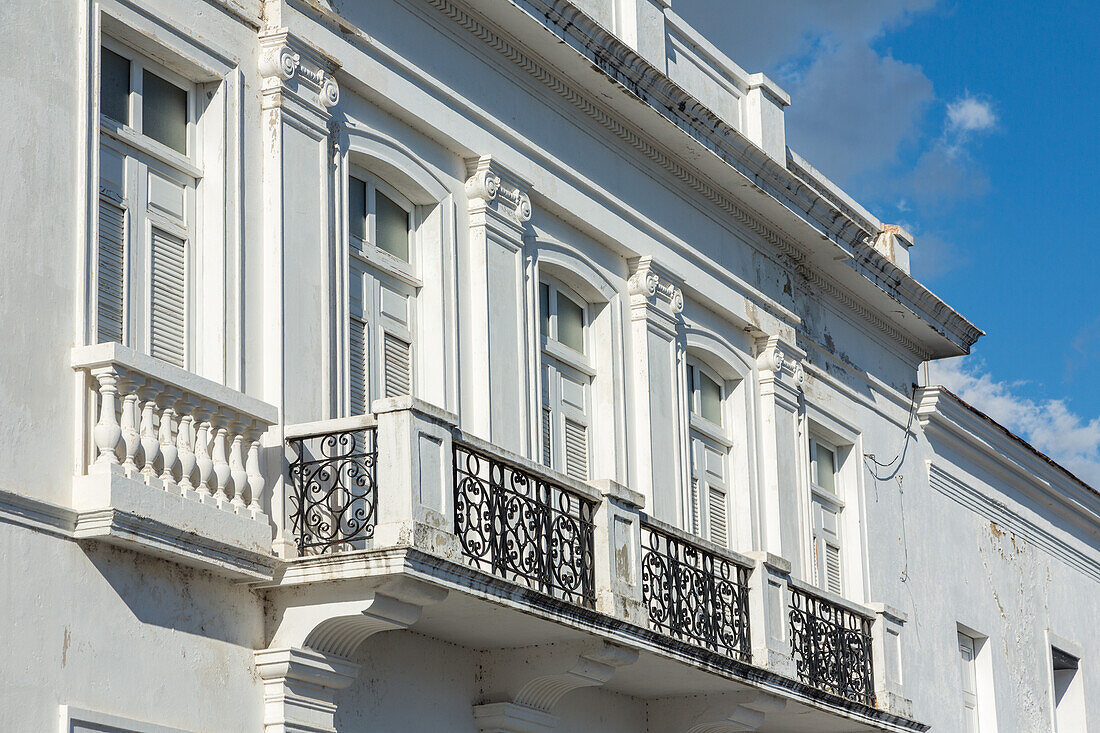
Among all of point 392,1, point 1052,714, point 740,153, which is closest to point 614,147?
point 740,153

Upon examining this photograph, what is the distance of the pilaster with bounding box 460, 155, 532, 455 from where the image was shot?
1268 cm

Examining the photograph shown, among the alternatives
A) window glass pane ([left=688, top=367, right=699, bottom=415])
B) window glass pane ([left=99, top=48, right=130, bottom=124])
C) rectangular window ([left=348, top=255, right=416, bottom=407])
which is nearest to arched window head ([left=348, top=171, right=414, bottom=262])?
rectangular window ([left=348, top=255, right=416, bottom=407])

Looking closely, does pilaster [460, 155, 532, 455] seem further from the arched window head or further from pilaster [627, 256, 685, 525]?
pilaster [627, 256, 685, 525]

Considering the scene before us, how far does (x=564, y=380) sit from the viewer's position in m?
Result: 14.1

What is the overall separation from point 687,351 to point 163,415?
6930 millimetres

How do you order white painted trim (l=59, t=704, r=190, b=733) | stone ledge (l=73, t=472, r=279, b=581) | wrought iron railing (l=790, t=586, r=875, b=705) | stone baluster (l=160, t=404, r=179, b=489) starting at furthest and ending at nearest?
wrought iron railing (l=790, t=586, r=875, b=705), stone baluster (l=160, t=404, r=179, b=489), stone ledge (l=73, t=472, r=279, b=581), white painted trim (l=59, t=704, r=190, b=733)

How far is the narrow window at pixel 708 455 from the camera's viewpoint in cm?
1537

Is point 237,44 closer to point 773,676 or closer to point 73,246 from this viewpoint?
point 73,246

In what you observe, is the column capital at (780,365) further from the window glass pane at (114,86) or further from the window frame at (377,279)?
the window glass pane at (114,86)

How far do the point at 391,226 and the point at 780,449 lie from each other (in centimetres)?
531

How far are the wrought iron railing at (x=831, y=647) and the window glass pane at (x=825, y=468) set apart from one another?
1.98m

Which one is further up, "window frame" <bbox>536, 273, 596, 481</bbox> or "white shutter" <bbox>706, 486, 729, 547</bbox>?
"window frame" <bbox>536, 273, 596, 481</bbox>

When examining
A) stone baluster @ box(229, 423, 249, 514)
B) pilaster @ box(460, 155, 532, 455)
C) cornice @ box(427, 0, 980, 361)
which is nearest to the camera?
stone baluster @ box(229, 423, 249, 514)

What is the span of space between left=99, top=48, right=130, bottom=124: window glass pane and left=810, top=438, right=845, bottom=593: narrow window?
28.6 ft
